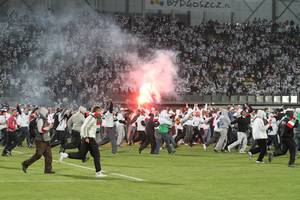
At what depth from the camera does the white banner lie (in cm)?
5675

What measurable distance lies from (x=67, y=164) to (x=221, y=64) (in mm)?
36645

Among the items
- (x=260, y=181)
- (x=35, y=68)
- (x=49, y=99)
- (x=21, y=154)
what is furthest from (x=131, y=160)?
(x=35, y=68)

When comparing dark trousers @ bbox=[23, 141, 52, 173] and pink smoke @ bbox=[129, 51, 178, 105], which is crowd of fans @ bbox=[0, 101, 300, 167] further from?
pink smoke @ bbox=[129, 51, 178, 105]

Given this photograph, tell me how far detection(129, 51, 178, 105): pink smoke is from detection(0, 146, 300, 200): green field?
2485 centimetres

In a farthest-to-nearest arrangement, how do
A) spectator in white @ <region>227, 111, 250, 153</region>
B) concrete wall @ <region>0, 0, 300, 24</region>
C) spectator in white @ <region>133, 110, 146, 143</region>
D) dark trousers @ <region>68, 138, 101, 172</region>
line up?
1. concrete wall @ <region>0, 0, 300, 24</region>
2. spectator in white @ <region>133, 110, 146, 143</region>
3. spectator in white @ <region>227, 111, 250, 153</region>
4. dark trousers @ <region>68, 138, 101, 172</region>

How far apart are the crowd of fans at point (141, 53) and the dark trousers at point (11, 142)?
1904 cm

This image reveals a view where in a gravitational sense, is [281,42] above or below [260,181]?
above

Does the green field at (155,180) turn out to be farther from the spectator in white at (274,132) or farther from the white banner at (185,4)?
the white banner at (185,4)

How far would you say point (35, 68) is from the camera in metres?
51.7

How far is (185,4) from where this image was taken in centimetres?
5691

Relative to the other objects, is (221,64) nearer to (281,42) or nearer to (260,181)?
(281,42)

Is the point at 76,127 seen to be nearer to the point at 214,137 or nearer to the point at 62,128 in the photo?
the point at 62,128

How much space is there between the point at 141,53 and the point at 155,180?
38.2 meters

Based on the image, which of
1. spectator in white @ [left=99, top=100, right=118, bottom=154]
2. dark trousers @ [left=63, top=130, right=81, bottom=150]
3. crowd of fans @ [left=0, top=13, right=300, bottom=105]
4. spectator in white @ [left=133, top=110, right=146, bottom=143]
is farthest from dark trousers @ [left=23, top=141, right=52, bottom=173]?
crowd of fans @ [left=0, top=13, right=300, bottom=105]
